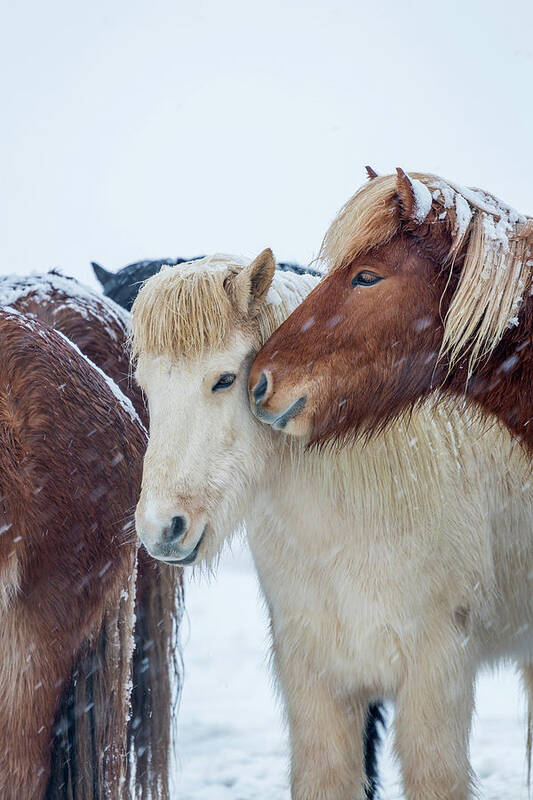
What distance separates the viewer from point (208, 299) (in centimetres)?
186

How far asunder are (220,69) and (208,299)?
60929 mm

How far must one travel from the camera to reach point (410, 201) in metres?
1.76

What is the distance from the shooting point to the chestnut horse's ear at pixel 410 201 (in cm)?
175

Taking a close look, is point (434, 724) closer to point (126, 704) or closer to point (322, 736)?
point (322, 736)

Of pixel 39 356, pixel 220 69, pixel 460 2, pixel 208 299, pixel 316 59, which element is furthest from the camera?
pixel 220 69

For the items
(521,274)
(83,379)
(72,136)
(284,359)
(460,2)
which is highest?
(460,2)

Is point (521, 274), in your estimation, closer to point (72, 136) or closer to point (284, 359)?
point (284, 359)

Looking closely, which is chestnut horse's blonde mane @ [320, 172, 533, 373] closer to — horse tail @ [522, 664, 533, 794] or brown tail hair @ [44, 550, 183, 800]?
brown tail hair @ [44, 550, 183, 800]

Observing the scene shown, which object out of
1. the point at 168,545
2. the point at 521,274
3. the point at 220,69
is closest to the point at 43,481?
the point at 168,545

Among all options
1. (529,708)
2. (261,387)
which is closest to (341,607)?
(261,387)

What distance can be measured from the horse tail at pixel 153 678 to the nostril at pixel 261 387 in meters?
1.00

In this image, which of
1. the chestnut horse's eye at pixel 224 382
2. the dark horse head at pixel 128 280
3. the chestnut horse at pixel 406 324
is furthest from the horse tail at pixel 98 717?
the dark horse head at pixel 128 280

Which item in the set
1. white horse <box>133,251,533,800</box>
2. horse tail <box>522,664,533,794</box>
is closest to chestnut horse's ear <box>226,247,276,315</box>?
white horse <box>133,251,533,800</box>

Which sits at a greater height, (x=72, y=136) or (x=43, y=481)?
(x=43, y=481)
